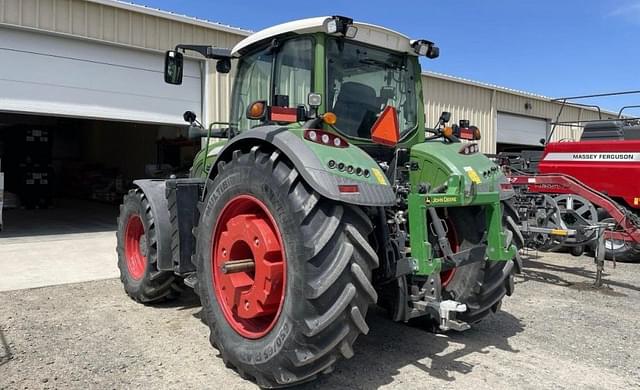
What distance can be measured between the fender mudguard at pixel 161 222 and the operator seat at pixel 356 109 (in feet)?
6.52

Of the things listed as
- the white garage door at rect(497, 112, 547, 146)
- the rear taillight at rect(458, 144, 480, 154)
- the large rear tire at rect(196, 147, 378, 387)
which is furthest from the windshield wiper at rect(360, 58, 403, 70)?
the white garage door at rect(497, 112, 547, 146)

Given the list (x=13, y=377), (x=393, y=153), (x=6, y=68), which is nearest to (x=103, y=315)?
(x=13, y=377)

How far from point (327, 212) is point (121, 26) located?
833cm

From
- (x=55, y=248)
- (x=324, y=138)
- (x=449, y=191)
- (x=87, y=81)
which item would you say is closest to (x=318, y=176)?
(x=324, y=138)

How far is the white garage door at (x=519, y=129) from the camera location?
17.9 metres

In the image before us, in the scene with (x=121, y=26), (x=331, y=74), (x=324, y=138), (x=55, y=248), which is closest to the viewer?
(x=324, y=138)

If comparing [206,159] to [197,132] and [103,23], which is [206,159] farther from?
[103,23]

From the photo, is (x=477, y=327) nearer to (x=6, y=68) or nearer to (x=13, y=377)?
(x=13, y=377)

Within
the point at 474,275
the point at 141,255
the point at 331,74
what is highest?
the point at 331,74

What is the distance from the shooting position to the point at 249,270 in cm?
333

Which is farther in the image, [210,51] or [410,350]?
[210,51]

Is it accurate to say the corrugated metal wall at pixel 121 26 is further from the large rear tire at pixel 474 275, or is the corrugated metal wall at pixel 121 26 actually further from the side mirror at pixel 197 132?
the large rear tire at pixel 474 275

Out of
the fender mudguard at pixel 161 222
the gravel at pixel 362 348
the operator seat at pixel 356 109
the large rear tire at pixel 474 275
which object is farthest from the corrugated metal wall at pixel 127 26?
the large rear tire at pixel 474 275

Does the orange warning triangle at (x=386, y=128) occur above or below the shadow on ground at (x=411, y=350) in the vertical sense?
above
